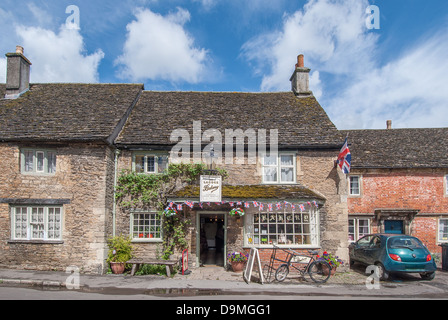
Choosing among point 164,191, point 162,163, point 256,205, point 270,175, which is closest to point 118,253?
point 164,191

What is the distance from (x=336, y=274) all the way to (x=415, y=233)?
26.2 ft

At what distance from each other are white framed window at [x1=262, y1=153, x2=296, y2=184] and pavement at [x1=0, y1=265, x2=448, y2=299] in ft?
12.8

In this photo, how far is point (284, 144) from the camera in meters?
12.2

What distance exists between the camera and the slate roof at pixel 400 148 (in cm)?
1641

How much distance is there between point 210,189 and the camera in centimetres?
1093

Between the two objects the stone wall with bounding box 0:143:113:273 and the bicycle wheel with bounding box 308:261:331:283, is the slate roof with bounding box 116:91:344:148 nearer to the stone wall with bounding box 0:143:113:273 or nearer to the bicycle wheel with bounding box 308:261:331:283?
the stone wall with bounding box 0:143:113:273

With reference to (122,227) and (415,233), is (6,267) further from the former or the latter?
(415,233)

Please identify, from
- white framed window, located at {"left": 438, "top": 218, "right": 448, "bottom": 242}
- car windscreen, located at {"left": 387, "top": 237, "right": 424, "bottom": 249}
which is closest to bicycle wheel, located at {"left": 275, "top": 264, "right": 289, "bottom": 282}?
car windscreen, located at {"left": 387, "top": 237, "right": 424, "bottom": 249}

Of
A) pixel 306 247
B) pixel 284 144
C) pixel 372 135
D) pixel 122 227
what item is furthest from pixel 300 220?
Result: pixel 372 135

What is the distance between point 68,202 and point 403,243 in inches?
491

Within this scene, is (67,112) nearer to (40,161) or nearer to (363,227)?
(40,161)

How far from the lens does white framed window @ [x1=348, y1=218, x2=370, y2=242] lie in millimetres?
16359
